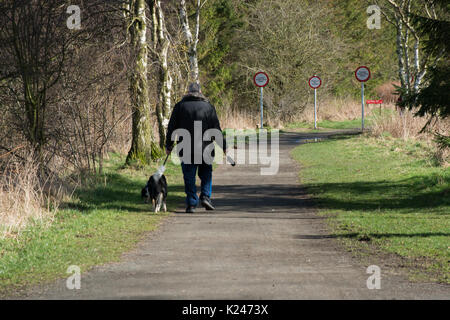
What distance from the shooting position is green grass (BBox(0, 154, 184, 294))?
781cm

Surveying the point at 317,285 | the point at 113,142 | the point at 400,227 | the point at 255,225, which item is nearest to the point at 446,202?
the point at 400,227

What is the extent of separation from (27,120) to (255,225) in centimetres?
592

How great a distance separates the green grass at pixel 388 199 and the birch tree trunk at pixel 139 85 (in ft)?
15.1

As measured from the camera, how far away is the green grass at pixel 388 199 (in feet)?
28.9

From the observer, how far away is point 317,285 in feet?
22.1

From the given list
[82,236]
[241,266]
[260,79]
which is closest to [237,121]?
[260,79]

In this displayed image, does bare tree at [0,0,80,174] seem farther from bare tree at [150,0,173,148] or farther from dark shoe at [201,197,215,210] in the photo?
bare tree at [150,0,173,148]

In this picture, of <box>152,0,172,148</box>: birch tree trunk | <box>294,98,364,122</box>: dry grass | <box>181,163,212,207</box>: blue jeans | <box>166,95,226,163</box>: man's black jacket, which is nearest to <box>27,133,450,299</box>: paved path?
<box>181,163,212,207</box>: blue jeans

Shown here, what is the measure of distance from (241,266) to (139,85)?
1151 centimetres

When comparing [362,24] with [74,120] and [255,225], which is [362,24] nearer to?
[74,120]

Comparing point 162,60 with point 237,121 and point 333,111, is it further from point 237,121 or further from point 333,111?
point 333,111

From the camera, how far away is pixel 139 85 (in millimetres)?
18422

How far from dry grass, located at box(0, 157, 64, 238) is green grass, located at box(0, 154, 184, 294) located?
214 millimetres
